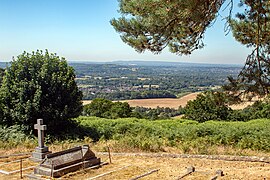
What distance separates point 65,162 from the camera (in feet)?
26.7

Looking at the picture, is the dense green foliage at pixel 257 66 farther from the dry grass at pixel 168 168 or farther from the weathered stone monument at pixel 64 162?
the weathered stone monument at pixel 64 162

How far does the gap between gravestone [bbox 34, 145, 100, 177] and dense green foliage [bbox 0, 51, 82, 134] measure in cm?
708

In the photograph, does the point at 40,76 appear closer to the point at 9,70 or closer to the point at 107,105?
the point at 9,70

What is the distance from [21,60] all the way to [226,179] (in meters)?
12.2

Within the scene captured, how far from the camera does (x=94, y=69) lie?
501ft

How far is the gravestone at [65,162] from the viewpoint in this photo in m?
7.79

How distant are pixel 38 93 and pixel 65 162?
7.72 m

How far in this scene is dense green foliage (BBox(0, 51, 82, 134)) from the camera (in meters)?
15.3

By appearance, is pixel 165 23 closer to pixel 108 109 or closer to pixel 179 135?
pixel 179 135

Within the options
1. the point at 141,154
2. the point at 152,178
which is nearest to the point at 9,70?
the point at 141,154

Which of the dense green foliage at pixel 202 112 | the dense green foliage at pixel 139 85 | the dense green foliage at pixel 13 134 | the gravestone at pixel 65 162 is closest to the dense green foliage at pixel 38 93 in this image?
the dense green foliage at pixel 13 134

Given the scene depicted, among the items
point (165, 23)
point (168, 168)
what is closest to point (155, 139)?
point (168, 168)

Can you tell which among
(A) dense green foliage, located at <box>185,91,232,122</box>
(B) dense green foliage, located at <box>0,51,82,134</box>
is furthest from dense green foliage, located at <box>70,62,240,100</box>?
(B) dense green foliage, located at <box>0,51,82,134</box>

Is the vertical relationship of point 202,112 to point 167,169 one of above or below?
below
